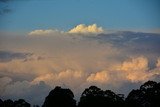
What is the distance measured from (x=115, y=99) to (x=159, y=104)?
14002 mm

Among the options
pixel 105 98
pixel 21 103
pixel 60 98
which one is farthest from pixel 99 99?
pixel 21 103

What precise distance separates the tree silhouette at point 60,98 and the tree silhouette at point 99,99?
361 cm

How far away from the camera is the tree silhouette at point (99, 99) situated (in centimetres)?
10871

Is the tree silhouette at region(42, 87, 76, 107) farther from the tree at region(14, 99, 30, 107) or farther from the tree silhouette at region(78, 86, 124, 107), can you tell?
the tree at region(14, 99, 30, 107)

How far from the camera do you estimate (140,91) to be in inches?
4304

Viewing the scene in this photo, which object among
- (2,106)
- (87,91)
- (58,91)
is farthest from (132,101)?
(2,106)

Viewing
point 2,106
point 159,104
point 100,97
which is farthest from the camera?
point 2,106

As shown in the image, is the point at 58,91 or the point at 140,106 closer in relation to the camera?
the point at 140,106

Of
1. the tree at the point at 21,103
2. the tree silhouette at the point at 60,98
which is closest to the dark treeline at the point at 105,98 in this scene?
the tree silhouette at the point at 60,98

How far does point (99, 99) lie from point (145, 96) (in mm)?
12231

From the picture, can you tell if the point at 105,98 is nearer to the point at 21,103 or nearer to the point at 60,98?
the point at 60,98

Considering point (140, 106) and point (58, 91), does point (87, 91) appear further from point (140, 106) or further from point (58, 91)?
point (140, 106)

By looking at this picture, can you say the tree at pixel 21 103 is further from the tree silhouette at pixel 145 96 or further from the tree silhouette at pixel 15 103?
the tree silhouette at pixel 145 96

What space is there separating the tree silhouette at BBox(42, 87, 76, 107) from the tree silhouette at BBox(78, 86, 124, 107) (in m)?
3.61
